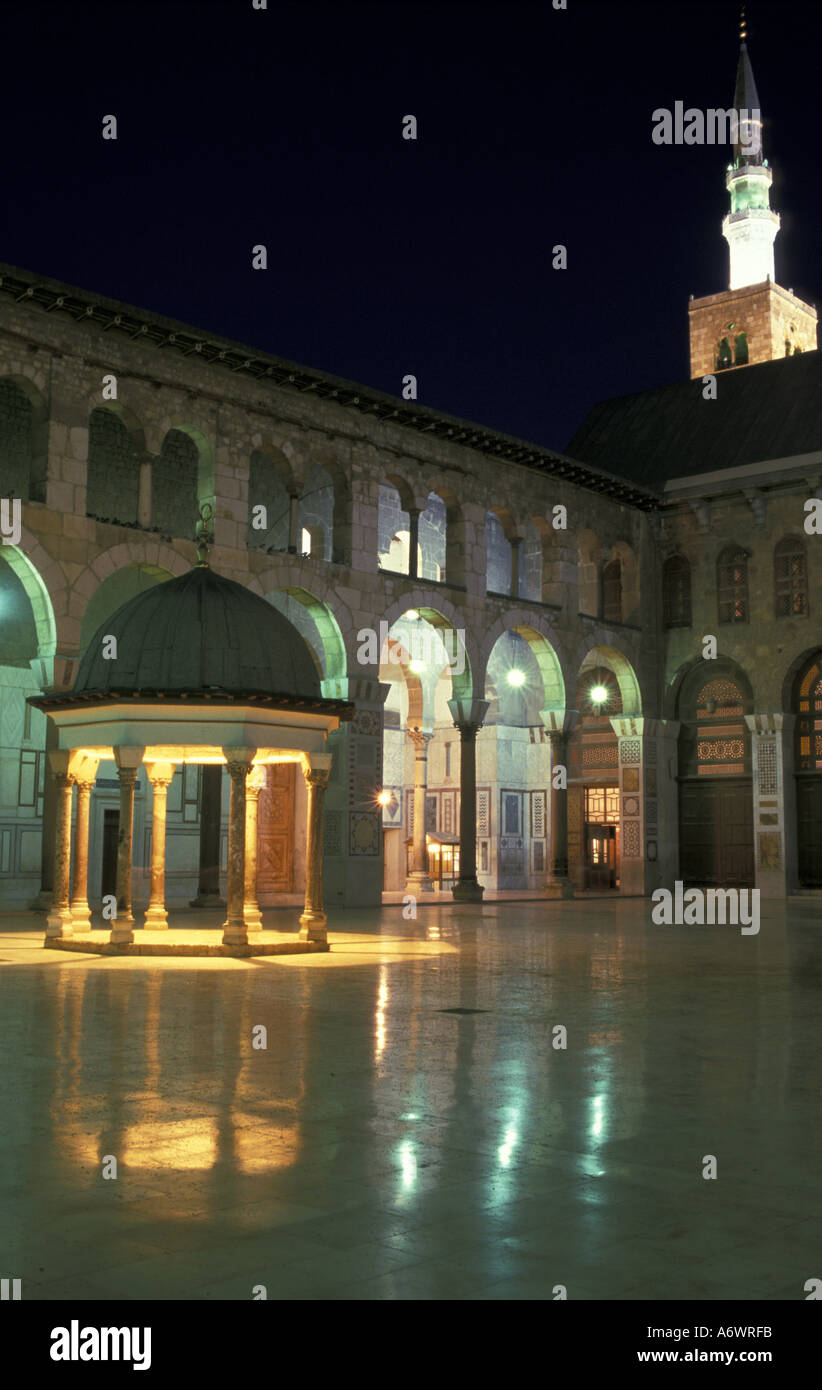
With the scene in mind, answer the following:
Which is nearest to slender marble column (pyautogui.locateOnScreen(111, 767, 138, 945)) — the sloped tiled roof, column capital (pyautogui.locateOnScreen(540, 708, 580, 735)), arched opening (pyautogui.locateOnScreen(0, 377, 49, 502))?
arched opening (pyautogui.locateOnScreen(0, 377, 49, 502))

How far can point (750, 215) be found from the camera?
52.8 meters

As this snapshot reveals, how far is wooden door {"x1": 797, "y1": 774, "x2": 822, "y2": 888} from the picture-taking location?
29516mm

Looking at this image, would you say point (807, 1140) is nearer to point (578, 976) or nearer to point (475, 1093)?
point (475, 1093)

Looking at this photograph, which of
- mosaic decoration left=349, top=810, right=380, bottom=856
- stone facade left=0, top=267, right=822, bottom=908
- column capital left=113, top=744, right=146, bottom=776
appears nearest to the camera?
column capital left=113, top=744, right=146, bottom=776

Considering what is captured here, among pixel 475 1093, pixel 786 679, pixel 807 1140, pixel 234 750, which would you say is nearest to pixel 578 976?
pixel 234 750

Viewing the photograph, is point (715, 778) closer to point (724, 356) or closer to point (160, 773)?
point (160, 773)

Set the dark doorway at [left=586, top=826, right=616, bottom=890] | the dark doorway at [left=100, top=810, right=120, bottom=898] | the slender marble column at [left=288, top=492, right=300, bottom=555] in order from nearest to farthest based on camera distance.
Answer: the slender marble column at [left=288, top=492, right=300, bottom=555] → the dark doorway at [left=100, top=810, right=120, bottom=898] → the dark doorway at [left=586, top=826, right=616, bottom=890]

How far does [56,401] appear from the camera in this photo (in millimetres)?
19812

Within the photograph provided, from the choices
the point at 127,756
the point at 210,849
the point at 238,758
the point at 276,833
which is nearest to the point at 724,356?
the point at 276,833

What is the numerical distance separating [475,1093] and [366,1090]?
1.83ft

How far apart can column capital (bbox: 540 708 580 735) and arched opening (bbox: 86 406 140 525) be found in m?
9.68

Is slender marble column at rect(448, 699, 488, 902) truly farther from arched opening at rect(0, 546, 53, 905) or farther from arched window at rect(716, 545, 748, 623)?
arched opening at rect(0, 546, 53, 905)

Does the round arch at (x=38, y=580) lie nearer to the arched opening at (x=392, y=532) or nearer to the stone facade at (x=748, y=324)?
the arched opening at (x=392, y=532)

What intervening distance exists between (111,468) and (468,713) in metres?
8.19
